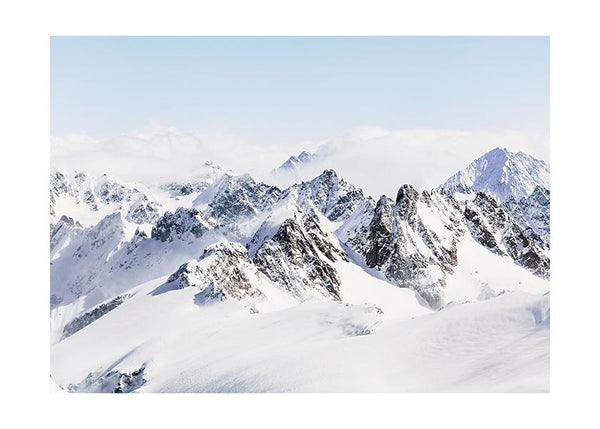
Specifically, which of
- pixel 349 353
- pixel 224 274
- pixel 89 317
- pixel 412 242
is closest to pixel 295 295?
pixel 224 274

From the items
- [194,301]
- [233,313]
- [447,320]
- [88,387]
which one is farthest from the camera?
[194,301]

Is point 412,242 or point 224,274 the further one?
point 412,242

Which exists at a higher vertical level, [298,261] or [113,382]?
[298,261]

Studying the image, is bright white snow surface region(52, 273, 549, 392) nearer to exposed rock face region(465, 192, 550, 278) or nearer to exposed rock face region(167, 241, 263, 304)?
exposed rock face region(167, 241, 263, 304)

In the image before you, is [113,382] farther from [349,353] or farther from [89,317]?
[89,317]

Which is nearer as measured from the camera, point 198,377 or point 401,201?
point 198,377

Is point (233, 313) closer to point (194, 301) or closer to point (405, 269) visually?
point (194, 301)
